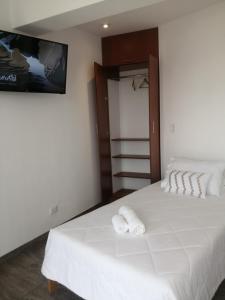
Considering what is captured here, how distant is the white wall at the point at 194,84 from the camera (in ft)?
10.4

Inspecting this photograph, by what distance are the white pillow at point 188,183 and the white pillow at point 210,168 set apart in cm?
7

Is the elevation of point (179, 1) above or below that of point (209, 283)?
above

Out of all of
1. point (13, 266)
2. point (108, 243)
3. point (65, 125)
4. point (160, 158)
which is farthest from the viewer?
point (160, 158)

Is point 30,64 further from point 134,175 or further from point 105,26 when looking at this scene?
point 134,175

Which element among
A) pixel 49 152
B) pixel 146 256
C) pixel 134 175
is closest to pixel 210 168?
pixel 134 175

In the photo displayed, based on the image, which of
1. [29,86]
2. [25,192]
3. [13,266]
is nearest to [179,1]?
[29,86]

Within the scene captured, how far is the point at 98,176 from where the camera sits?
3990mm

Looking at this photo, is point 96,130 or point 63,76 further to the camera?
point 96,130

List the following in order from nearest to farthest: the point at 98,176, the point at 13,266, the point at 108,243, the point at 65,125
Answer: the point at 108,243
the point at 13,266
the point at 65,125
the point at 98,176

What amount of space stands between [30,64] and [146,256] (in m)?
1.97

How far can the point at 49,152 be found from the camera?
3.09 metres

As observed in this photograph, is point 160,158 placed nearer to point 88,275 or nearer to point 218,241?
point 218,241

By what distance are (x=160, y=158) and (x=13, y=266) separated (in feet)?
7.39

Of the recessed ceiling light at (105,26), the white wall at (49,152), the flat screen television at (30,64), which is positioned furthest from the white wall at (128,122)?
the flat screen television at (30,64)
